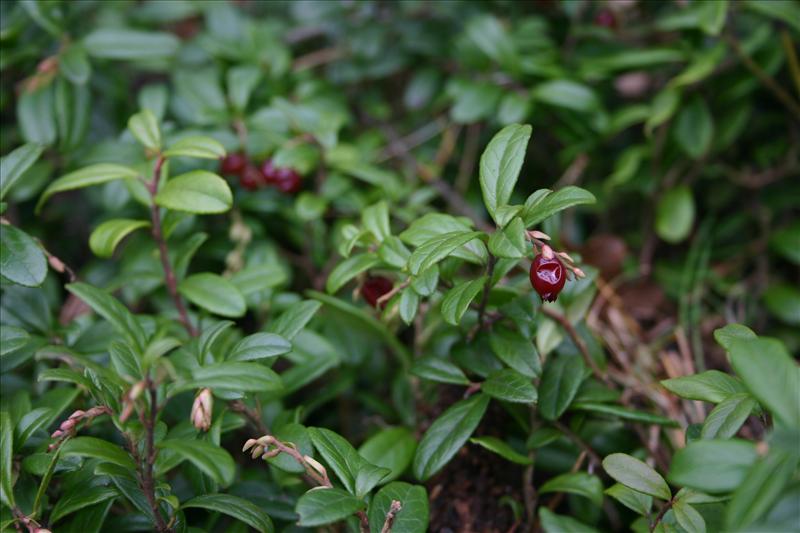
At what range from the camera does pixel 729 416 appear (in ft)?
3.65

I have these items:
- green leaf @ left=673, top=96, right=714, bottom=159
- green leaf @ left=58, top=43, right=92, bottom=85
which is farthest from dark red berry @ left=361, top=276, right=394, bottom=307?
green leaf @ left=673, top=96, right=714, bottom=159

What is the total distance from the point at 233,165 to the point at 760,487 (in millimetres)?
1593

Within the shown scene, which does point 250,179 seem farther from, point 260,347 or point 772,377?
point 772,377

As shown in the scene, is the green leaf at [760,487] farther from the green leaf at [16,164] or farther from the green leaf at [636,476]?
the green leaf at [16,164]

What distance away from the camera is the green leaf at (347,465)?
120 centimetres

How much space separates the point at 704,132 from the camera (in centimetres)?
220

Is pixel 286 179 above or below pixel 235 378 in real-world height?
below

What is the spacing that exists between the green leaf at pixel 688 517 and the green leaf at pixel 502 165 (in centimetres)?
59

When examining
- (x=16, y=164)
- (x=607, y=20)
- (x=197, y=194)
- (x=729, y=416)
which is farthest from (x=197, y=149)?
(x=607, y=20)

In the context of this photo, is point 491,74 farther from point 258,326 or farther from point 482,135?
point 258,326

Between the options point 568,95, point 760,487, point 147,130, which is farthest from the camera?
point 568,95

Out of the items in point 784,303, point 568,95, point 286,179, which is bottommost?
point 784,303

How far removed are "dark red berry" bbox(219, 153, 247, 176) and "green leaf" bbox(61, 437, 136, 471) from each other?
1.03 metres

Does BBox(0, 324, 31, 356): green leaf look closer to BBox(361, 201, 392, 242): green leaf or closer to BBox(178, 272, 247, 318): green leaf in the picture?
BBox(178, 272, 247, 318): green leaf
